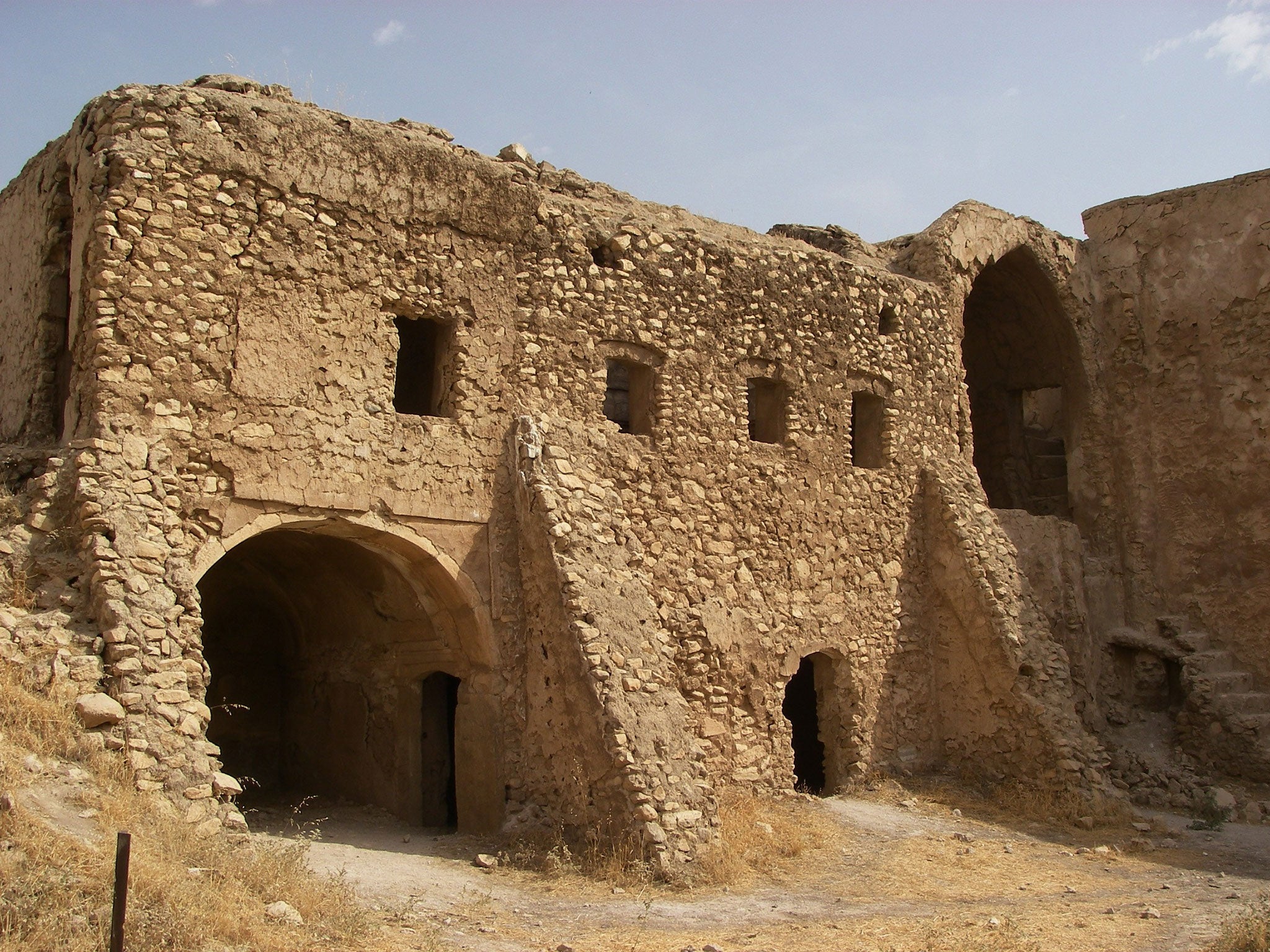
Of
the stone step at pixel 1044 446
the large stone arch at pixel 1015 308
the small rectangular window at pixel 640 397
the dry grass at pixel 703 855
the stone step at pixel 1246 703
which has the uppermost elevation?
the large stone arch at pixel 1015 308

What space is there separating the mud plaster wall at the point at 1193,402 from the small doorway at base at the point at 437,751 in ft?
30.2

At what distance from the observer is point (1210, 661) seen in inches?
569

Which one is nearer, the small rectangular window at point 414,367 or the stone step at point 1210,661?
the small rectangular window at point 414,367

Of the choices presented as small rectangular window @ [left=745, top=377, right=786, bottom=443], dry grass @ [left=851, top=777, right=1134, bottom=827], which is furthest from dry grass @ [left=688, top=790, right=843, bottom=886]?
small rectangular window @ [left=745, top=377, right=786, bottom=443]

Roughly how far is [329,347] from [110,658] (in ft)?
10.1

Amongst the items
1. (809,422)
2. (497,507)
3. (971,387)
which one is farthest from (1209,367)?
(497,507)

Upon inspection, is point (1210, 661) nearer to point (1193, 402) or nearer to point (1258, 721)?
point (1258, 721)

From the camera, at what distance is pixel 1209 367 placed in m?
15.2

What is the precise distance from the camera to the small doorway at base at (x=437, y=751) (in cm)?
1075

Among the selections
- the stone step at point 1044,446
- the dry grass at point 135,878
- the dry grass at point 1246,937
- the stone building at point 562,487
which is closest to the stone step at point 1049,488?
the stone step at point 1044,446

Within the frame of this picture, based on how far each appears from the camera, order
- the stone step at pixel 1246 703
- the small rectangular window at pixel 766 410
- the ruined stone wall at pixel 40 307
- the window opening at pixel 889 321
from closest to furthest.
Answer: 1. the ruined stone wall at pixel 40 307
2. the small rectangular window at pixel 766 410
3. the window opening at pixel 889 321
4. the stone step at pixel 1246 703

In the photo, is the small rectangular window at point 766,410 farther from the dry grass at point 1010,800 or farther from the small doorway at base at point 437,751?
the small doorway at base at point 437,751

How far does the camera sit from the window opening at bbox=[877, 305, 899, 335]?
13281mm

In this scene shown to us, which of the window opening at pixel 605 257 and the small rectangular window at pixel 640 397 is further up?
the window opening at pixel 605 257
